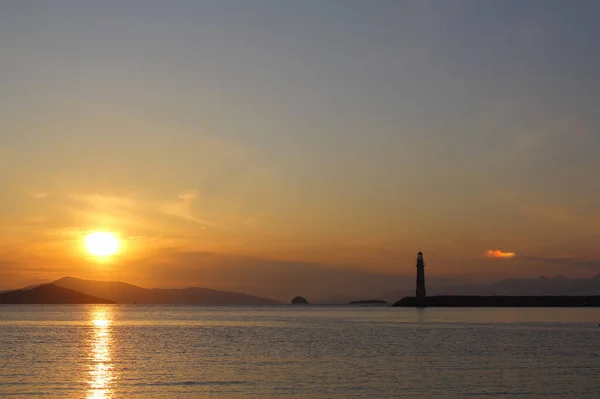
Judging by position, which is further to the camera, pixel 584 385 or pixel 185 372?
pixel 185 372

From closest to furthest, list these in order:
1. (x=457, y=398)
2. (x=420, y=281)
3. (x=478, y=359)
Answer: (x=457, y=398)
(x=478, y=359)
(x=420, y=281)

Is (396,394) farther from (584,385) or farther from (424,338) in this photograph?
(424,338)

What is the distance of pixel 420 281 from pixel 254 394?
166 meters

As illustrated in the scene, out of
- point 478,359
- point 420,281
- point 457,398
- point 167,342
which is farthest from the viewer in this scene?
point 420,281

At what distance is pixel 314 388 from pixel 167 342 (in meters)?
39.1

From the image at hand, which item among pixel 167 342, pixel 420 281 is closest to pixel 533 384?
pixel 167 342

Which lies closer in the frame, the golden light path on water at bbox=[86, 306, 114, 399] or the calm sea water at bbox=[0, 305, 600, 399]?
the golden light path on water at bbox=[86, 306, 114, 399]

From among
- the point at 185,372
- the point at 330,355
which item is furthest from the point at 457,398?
the point at 330,355

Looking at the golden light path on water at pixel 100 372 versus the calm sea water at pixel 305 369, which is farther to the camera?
the calm sea water at pixel 305 369

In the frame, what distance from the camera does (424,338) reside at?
258 feet

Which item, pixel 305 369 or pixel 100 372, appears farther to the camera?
pixel 305 369

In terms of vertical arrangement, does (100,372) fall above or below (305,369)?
below

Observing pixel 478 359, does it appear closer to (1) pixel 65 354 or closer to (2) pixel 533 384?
(2) pixel 533 384

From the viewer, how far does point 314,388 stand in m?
38.2
